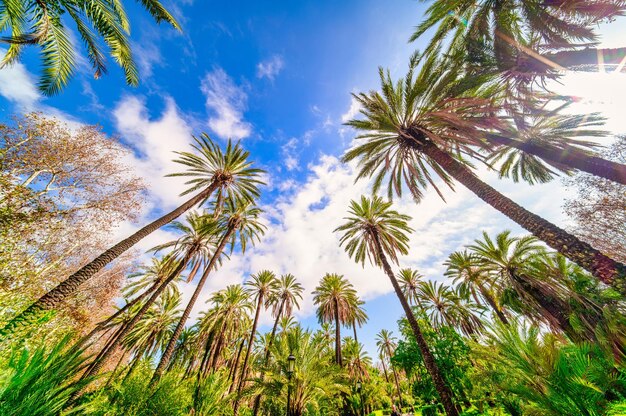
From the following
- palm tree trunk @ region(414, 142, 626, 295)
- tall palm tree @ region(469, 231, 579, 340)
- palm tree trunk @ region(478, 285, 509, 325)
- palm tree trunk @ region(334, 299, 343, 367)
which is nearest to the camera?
palm tree trunk @ region(414, 142, 626, 295)

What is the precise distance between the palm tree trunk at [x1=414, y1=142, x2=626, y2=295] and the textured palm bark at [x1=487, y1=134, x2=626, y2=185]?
73.6 inches

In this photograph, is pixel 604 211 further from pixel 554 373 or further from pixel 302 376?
pixel 302 376

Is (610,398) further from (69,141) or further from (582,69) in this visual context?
(69,141)

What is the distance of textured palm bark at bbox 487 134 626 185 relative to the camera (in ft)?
18.2

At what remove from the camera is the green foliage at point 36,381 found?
7.91ft

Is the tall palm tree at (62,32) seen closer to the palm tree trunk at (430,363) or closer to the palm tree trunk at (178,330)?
the palm tree trunk at (178,330)

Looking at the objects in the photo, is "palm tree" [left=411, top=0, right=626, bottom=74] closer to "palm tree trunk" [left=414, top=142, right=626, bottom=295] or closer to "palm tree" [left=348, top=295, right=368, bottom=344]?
"palm tree trunk" [left=414, top=142, right=626, bottom=295]

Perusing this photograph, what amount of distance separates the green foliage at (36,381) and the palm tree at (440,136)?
31.3ft

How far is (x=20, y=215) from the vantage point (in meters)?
8.52

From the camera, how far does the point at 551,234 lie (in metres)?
5.44

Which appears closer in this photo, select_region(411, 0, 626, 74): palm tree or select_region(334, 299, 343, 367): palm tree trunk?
select_region(411, 0, 626, 74): palm tree

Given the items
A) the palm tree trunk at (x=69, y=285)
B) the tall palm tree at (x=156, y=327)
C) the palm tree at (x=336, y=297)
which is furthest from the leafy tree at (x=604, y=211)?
the tall palm tree at (x=156, y=327)

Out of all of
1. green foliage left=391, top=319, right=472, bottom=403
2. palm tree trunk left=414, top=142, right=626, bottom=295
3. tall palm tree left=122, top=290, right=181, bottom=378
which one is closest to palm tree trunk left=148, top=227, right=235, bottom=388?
tall palm tree left=122, top=290, right=181, bottom=378

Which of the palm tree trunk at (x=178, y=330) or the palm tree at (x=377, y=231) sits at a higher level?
the palm tree at (x=377, y=231)
